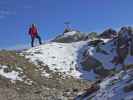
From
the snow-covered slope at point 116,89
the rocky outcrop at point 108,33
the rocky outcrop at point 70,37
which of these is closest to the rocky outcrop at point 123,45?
the rocky outcrop at point 108,33

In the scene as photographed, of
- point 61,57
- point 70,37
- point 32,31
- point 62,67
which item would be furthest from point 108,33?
point 62,67

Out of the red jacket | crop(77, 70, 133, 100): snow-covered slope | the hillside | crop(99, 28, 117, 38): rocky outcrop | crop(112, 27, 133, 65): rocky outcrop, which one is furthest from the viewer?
crop(99, 28, 117, 38): rocky outcrop

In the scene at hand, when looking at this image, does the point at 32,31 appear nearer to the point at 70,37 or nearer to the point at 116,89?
the point at 70,37

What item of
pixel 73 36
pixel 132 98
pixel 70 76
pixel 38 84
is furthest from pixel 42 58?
pixel 132 98

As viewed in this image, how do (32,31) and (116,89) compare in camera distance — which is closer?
(116,89)

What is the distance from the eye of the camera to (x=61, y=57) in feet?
124

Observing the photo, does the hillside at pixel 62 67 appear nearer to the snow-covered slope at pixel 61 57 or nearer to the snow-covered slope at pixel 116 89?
the snow-covered slope at pixel 61 57

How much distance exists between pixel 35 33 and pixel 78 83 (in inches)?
474

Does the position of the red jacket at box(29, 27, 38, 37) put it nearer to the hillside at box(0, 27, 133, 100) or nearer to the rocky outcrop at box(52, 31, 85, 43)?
the hillside at box(0, 27, 133, 100)

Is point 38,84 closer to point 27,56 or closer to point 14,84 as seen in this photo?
point 14,84

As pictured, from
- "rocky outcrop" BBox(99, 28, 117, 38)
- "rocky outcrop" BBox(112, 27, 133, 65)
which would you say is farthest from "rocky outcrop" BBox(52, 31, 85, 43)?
"rocky outcrop" BBox(112, 27, 133, 65)

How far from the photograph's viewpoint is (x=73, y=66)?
118ft

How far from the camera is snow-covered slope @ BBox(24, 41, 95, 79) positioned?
34709mm

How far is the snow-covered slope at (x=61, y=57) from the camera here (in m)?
34.7
